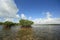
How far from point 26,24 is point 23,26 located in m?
2.56

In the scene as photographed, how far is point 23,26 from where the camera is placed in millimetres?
76688

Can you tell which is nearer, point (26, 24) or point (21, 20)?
point (26, 24)

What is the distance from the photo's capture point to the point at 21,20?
265ft

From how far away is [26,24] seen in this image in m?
75.8

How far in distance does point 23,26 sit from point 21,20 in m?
5.75

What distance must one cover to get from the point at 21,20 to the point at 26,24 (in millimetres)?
6551
